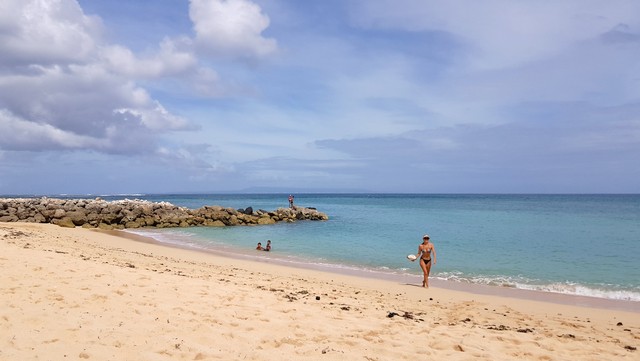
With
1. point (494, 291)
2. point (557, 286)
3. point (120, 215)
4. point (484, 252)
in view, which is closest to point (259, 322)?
point (494, 291)

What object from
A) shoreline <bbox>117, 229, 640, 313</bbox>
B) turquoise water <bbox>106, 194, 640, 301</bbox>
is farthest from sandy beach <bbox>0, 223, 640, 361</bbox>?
turquoise water <bbox>106, 194, 640, 301</bbox>

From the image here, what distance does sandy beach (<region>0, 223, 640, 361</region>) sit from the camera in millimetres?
5691

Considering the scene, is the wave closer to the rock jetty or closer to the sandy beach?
the sandy beach

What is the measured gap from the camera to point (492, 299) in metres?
11.2

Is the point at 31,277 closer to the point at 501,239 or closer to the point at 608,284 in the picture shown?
the point at 608,284

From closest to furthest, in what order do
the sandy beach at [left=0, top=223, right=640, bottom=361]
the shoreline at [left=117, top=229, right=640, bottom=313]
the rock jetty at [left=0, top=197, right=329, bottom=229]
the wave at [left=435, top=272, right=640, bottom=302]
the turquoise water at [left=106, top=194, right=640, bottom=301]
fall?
1. the sandy beach at [left=0, top=223, right=640, bottom=361]
2. the shoreline at [left=117, top=229, right=640, bottom=313]
3. the wave at [left=435, top=272, right=640, bottom=302]
4. the turquoise water at [left=106, top=194, right=640, bottom=301]
5. the rock jetty at [left=0, top=197, right=329, bottom=229]

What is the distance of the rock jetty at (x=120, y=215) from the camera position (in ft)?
99.7

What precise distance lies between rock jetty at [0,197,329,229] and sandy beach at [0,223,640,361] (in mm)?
21402

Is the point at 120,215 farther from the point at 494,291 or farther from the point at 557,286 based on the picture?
the point at 557,286

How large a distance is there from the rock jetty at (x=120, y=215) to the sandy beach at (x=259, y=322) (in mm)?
21402

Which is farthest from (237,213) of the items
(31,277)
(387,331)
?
(387,331)

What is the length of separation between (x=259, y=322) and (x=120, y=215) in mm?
29495

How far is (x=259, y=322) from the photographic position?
7008mm

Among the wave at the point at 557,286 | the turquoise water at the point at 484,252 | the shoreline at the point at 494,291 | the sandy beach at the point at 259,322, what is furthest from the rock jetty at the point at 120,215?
the wave at the point at 557,286
